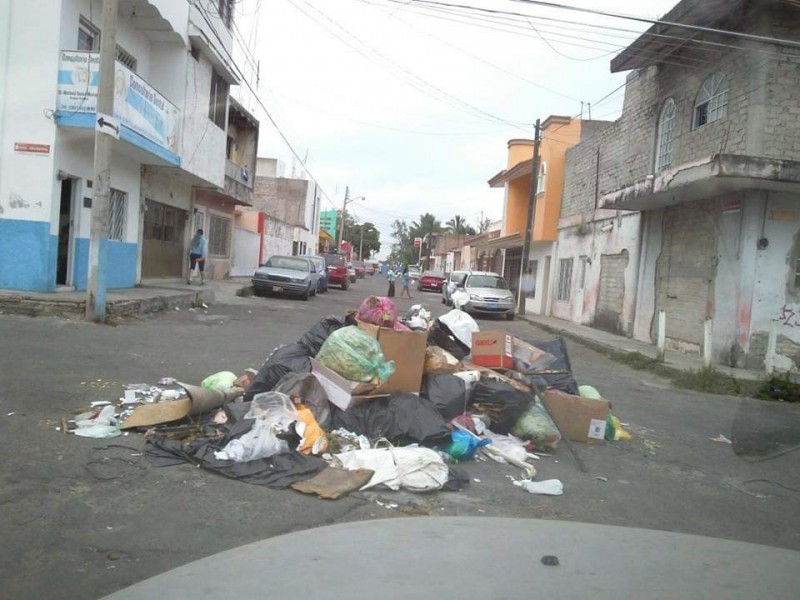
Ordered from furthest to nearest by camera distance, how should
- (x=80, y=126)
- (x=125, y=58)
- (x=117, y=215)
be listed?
(x=117, y=215), (x=125, y=58), (x=80, y=126)

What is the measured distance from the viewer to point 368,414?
5.42 m

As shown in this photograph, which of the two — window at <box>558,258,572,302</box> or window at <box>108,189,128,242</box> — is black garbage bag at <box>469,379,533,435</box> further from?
window at <box>558,258,572,302</box>

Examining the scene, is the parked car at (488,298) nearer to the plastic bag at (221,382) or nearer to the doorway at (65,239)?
the doorway at (65,239)

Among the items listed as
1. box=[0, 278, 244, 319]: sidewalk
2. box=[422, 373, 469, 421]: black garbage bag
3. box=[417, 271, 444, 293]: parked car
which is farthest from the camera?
box=[417, 271, 444, 293]: parked car

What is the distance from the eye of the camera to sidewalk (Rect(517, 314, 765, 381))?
38.6 ft

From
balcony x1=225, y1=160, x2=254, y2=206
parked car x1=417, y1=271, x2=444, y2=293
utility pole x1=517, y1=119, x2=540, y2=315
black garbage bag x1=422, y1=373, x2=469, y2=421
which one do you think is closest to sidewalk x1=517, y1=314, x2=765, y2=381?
utility pole x1=517, y1=119, x2=540, y2=315

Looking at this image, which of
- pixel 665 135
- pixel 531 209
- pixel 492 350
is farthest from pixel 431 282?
pixel 492 350

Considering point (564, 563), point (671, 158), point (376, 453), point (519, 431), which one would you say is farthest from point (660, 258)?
point (564, 563)

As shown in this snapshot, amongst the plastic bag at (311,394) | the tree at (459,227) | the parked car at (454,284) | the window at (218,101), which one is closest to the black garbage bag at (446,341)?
the plastic bag at (311,394)

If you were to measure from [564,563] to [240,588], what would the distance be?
0.89 metres

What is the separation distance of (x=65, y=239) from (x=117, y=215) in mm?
2582

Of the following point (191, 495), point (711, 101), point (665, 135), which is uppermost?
point (711, 101)

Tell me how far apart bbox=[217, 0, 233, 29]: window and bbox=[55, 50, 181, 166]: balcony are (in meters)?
3.97

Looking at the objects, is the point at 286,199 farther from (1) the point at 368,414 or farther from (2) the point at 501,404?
(1) the point at 368,414
